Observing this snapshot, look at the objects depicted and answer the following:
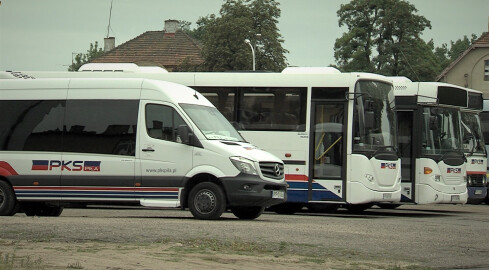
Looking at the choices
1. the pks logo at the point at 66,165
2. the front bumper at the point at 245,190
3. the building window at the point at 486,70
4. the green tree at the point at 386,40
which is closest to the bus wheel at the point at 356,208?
the front bumper at the point at 245,190

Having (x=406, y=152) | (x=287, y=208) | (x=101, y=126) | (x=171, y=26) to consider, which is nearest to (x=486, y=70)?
(x=171, y=26)

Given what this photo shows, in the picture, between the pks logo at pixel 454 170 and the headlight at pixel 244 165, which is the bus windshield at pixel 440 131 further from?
the headlight at pixel 244 165

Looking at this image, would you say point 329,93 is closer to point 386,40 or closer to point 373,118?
point 373,118

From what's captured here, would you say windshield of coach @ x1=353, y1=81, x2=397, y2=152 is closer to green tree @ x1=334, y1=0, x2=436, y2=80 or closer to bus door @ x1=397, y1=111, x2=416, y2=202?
bus door @ x1=397, y1=111, x2=416, y2=202

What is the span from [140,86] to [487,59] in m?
64.8

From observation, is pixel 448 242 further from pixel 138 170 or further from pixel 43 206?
pixel 43 206

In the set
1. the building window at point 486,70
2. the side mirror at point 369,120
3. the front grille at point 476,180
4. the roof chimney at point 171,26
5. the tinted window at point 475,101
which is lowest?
the front grille at point 476,180

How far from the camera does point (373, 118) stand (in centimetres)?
2370

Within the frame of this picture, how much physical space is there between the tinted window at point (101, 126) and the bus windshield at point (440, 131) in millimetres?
8700

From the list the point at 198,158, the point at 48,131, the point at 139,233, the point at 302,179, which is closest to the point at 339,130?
the point at 302,179

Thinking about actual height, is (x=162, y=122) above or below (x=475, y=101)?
below

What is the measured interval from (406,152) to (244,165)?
25.4 feet

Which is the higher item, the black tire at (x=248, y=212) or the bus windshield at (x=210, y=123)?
the bus windshield at (x=210, y=123)

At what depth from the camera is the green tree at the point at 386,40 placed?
238ft
